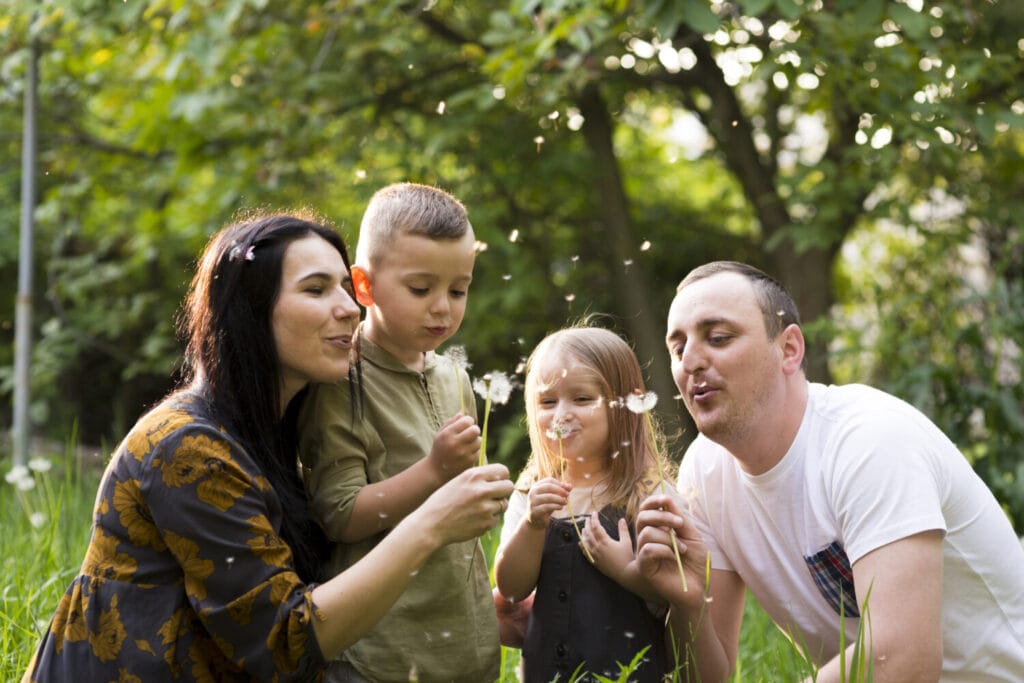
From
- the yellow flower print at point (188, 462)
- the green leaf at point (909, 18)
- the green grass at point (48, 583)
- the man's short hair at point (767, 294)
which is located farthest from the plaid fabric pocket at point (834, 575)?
the green leaf at point (909, 18)

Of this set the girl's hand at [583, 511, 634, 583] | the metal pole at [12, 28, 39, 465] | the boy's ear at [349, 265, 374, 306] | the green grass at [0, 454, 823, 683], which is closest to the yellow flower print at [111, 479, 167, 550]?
the boy's ear at [349, 265, 374, 306]

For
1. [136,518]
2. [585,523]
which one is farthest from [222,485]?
[585,523]

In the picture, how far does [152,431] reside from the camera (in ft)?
6.66

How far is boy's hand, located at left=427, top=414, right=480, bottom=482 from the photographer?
6.86 feet

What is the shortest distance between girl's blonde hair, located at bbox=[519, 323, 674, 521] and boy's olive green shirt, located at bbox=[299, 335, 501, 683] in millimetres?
237

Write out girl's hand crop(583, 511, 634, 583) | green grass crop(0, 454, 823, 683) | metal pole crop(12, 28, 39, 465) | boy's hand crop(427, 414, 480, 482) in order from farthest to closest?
metal pole crop(12, 28, 39, 465), green grass crop(0, 454, 823, 683), girl's hand crop(583, 511, 634, 583), boy's hand crop(427, 414, 480, 482)

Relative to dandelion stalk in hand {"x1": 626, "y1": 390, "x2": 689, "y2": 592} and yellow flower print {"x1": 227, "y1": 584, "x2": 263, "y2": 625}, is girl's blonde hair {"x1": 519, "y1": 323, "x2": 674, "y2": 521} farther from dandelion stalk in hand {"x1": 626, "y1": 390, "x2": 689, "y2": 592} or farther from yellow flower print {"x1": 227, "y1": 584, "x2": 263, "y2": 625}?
yellow flower print {"x1": 227, "y1": 584, "x2": 263, "y2": 625}

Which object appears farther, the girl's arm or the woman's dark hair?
the girl's arm

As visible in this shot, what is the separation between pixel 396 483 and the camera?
220 centimetres

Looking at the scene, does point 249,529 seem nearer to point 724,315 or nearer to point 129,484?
point 129,484

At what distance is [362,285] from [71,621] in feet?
2.81

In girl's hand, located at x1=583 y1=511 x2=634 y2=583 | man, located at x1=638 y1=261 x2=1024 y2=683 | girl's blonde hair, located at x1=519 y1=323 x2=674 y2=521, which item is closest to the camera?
man, located at x1=638 y1=261 x2=1024 y2=683

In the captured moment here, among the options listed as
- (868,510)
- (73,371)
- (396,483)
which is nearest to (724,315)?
(868,510)

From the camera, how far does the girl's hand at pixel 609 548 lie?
232cm
